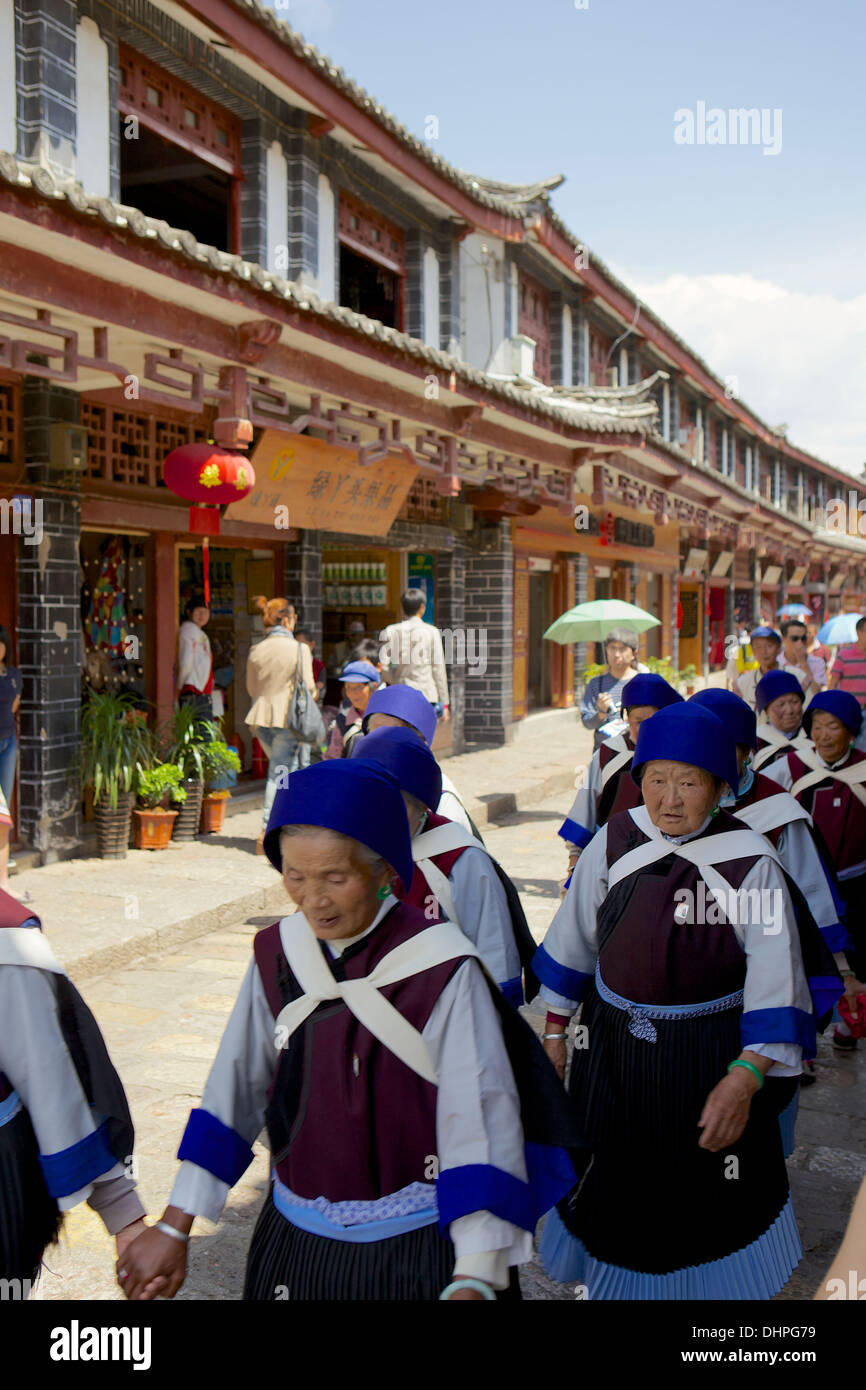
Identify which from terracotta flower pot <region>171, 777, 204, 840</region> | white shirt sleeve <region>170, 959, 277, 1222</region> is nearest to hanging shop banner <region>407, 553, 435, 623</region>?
terracotta flower pot <region>171, 777, 204, 840</region>

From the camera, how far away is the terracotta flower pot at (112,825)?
328 inches

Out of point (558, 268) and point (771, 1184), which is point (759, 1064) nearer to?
point (771, 1184)

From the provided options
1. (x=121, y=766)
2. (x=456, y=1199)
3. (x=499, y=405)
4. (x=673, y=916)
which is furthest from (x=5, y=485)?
(x=456, y=1199)

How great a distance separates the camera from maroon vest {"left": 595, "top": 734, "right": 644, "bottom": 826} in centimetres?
427

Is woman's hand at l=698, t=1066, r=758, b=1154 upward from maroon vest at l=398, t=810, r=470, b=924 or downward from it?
downward

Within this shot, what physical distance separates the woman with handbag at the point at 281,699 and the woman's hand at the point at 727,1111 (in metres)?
6.35

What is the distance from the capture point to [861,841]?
529 centimetres

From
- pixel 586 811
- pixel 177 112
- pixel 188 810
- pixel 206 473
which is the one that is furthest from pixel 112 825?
pixel 177 112

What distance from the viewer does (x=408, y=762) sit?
3.11 m

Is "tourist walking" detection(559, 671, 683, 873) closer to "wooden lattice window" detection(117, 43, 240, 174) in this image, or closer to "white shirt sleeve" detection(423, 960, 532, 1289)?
"white shirt sleeve" detection(423, 960, 532, 1289)

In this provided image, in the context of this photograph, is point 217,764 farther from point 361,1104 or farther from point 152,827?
Answer: point 361,1104

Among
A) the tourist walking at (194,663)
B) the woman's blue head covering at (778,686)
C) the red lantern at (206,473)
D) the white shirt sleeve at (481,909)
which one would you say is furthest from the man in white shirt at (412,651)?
the white shirt sleeve at (481,909)

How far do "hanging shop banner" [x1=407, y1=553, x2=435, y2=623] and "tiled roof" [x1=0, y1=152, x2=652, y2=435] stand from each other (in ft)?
9.27

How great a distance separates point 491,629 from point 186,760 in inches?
289
